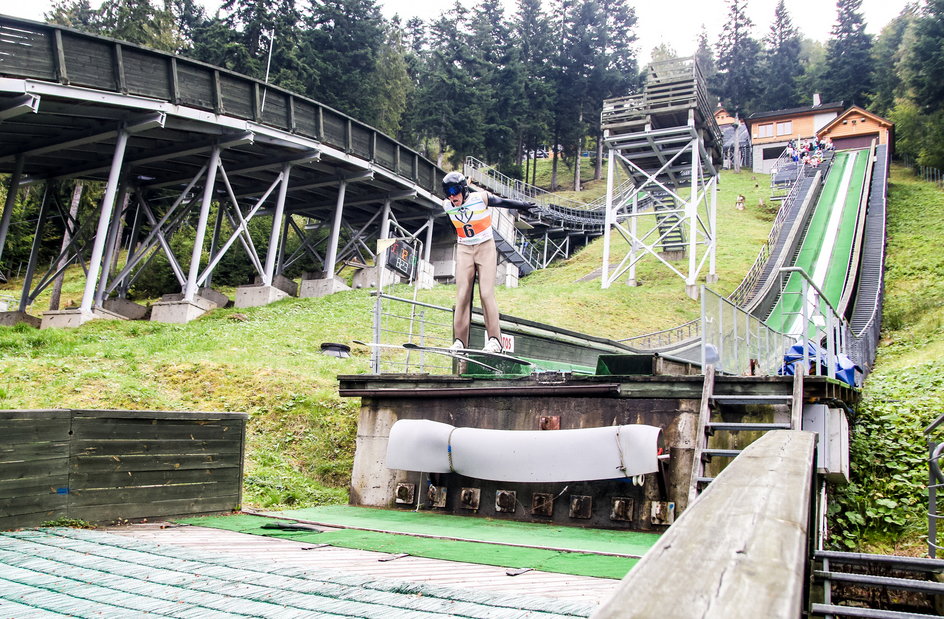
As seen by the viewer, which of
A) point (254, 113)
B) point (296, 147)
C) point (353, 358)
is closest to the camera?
point (353, 358)

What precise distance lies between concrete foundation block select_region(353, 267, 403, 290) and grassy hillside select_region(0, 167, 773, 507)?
559 cm

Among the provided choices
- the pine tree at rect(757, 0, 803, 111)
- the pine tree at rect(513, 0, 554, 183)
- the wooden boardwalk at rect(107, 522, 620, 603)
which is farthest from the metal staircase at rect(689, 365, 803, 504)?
the pine tree at rect(757, 0, 803, 111)

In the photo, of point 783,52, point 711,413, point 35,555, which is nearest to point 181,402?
point 35,555

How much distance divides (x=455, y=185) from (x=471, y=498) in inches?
171

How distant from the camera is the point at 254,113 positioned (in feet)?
81.7

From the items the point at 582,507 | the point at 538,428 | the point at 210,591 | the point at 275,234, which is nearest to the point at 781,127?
the point at 275,234

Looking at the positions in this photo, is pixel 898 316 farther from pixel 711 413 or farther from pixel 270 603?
pixel 270 603

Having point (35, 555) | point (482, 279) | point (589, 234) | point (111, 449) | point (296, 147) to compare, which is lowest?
point (35, 555)

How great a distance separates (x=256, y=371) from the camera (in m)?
14.3

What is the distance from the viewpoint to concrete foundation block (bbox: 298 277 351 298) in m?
29.2

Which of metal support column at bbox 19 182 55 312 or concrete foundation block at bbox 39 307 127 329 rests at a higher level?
metal support column at bbox 19 182 55 312

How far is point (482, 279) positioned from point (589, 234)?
4749 cm

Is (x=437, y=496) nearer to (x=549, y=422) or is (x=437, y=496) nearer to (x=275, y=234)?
(x=549, y=422)

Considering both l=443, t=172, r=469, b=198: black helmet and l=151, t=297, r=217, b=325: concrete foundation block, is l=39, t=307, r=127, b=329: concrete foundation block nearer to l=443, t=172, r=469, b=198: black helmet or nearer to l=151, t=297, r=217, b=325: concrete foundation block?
l=151, t=297, r=217, b=325: concrete foundation block
